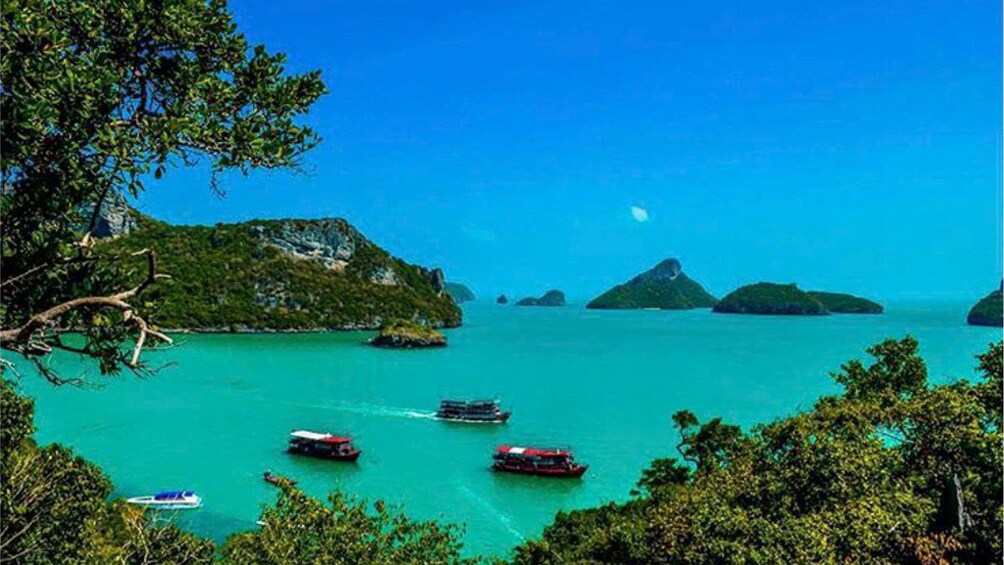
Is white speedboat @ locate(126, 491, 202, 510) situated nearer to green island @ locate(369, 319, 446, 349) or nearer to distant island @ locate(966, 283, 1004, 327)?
green island @ locate(369, 319, 446, 349)

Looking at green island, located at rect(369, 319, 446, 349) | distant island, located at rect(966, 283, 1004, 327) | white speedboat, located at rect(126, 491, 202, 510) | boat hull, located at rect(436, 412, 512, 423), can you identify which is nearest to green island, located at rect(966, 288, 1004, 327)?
distant island, located at rect(966, 283, 1004, 327)

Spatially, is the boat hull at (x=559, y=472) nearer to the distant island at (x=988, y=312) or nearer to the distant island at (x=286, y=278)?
the distant island at (x=286, y=278)

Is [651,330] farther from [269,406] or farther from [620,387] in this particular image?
[269,406]

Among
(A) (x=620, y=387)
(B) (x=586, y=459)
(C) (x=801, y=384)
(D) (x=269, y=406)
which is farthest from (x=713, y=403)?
(D) (x=269, y=406)

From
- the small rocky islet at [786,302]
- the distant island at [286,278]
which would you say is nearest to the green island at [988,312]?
the small rocky islet at [786,302]

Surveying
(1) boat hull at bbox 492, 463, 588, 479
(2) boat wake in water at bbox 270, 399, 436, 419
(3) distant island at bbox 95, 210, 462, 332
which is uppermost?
(3) distant island at bbox 95, 210, 462, 332

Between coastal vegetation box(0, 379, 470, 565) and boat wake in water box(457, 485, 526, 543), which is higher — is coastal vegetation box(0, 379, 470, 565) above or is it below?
above

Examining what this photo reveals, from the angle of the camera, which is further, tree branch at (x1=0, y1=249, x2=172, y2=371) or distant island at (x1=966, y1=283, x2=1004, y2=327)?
distant island at (x1=966, y1=283, x2=1004, y2=327)

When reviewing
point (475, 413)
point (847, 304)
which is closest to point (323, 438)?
point (475, 413)

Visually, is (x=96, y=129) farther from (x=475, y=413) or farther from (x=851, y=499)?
(x=475, y=413)
